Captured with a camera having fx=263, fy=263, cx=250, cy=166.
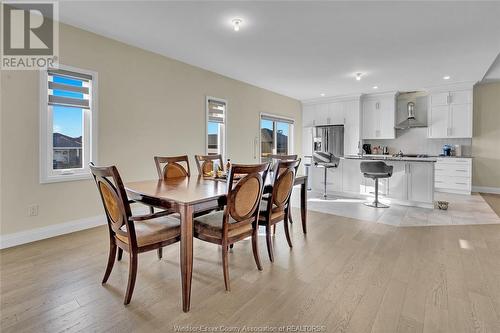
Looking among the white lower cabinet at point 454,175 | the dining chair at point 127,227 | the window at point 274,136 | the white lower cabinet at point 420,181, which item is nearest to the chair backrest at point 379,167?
the white lower cabinet at point 420,181

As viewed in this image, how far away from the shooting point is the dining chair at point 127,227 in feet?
5.79

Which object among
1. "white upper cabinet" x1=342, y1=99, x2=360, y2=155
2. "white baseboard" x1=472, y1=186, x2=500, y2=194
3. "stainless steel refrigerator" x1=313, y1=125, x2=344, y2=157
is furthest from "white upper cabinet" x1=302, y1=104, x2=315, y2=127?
"white baseboard" x1=472, y1=186, x2=500, y2=194

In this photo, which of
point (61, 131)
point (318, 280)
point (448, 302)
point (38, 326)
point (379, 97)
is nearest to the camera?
point (38, 326)

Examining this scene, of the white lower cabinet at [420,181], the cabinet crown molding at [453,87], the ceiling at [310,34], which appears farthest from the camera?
the cabinet crown molding at [453,87]

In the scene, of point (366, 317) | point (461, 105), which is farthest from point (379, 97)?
point (366, 317)

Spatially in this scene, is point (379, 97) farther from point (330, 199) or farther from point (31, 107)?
point (31, 107)

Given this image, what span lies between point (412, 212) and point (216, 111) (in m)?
3.92

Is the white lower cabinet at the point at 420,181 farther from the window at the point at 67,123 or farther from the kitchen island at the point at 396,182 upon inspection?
the window at the point at 67,123

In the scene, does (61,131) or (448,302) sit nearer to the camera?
(448,302)

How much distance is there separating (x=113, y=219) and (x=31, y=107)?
2038mm

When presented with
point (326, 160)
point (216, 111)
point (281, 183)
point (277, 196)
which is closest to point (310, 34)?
point (281, 183)

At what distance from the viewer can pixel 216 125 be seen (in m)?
5.36

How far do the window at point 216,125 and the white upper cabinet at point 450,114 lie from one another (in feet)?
16.5

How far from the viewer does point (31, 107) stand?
294 cm
